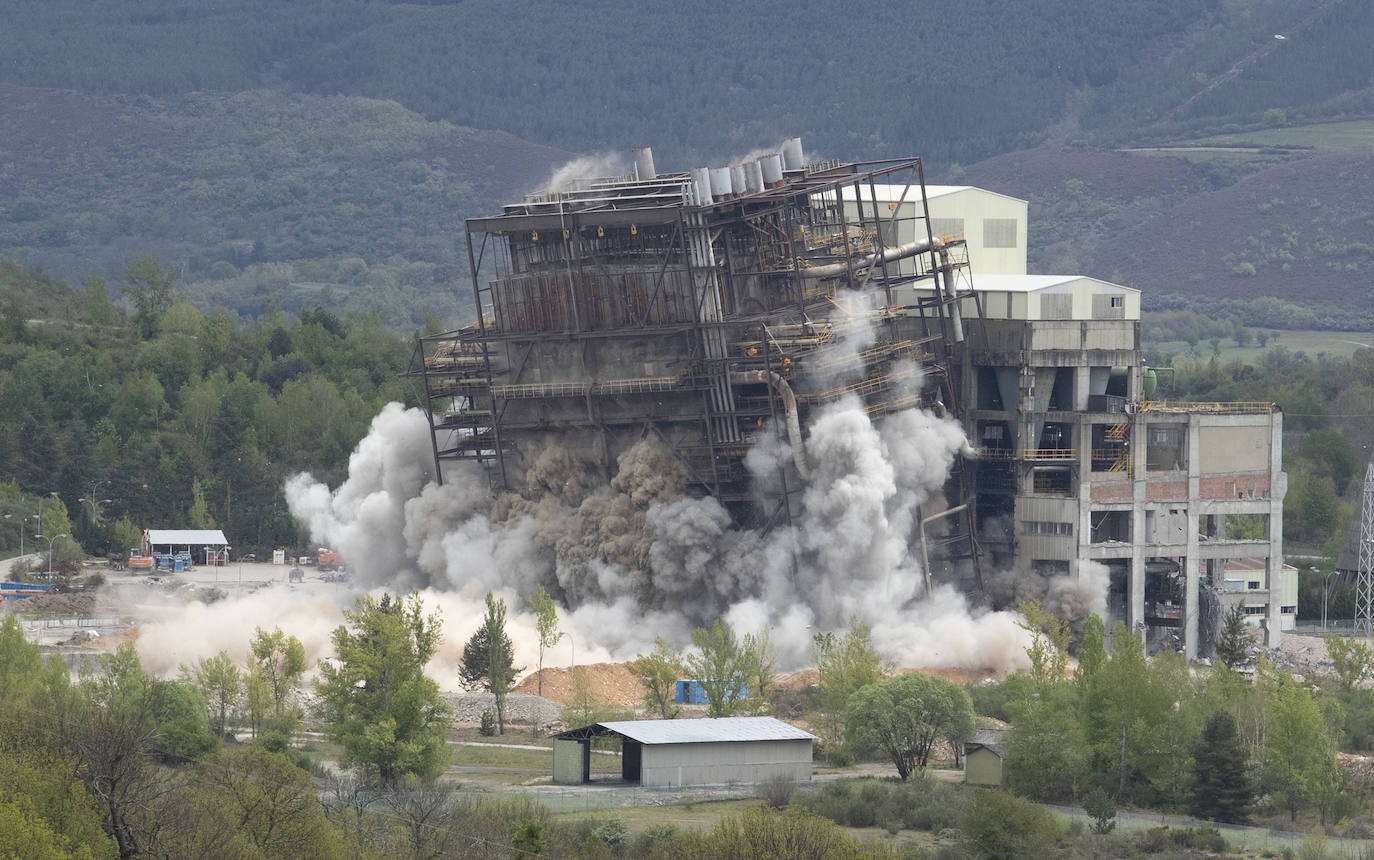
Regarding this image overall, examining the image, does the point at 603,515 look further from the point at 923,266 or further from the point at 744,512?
the point at 923,266

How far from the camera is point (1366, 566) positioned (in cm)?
13350

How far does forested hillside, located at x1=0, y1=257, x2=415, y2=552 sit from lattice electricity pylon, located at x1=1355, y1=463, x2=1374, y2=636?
202ft

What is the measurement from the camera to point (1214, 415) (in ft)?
377

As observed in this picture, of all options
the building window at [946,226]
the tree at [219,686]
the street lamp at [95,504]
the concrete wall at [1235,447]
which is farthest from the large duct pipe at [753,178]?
the street lamp at [95,504]

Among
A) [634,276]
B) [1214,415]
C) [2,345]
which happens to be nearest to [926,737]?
[634,276]

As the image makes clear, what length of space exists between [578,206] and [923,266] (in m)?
17.0

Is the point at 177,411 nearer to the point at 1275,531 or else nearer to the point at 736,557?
the point at 736,557

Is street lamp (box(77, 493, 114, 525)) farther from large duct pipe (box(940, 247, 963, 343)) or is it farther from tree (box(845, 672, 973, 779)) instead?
A: tree (box(845, 672, 973, 779))

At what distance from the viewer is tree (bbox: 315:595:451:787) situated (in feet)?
257

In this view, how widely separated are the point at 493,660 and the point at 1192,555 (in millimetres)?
36635

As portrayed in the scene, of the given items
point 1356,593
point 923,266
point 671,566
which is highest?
point 923,266

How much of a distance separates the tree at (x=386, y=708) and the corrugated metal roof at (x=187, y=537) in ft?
207

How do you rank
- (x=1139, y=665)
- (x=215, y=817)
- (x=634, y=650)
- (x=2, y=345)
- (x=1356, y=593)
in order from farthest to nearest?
(x=2, y=345)
(x=1356, y=593)
(x=634, y=650)
(x=1139, y=665)
(x=215, y=817)

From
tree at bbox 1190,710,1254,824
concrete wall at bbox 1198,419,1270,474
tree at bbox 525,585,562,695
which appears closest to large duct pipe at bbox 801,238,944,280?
concrete wall at bbox 1198,419,1270,474
